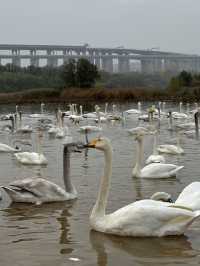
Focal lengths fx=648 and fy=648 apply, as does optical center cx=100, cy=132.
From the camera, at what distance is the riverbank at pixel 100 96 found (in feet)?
224

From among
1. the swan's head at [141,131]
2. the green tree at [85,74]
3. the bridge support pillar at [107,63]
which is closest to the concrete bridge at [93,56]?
the bridge support pillar at [107,63]

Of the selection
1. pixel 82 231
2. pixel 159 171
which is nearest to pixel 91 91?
pixel 159 171

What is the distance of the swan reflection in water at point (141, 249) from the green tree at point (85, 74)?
225 ft

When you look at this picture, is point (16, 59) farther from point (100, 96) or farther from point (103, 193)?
point (103, 193)

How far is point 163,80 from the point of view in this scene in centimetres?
12562

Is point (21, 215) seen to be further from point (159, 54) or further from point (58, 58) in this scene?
point (159, 54)

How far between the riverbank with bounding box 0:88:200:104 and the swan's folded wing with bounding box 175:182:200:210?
56.2 meters

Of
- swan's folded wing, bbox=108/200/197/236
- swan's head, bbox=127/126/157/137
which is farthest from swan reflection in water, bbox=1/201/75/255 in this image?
swan's head, bbox=127/126/157/137

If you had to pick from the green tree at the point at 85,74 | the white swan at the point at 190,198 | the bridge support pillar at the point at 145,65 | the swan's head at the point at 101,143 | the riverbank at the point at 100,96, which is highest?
the bridge support pillar at the point at 145,65

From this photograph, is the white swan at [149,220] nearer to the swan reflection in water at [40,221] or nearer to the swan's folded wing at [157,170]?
the swan reflection in water at [40,221]

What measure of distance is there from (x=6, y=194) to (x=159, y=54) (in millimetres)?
141246

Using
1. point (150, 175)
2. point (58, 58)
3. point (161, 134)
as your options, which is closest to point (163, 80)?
point (58, 58)

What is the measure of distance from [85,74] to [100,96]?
25.1ft

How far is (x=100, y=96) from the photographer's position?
7012 cm
